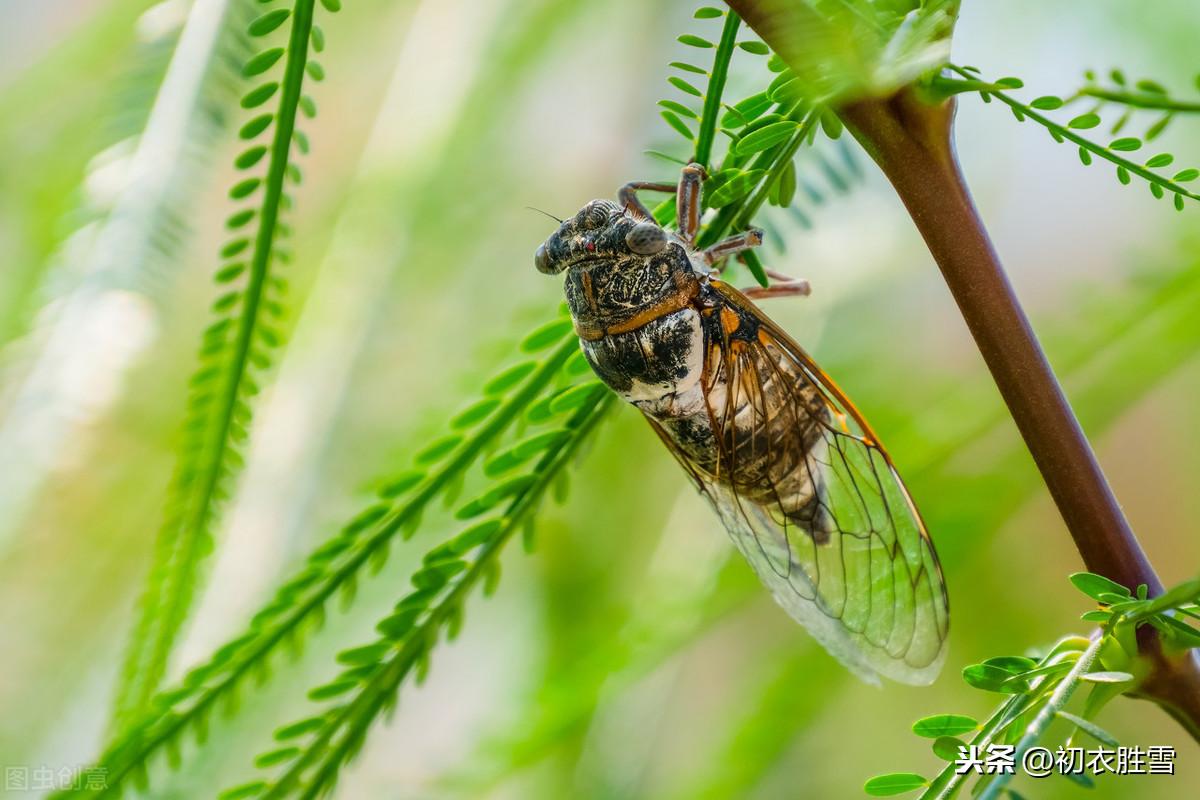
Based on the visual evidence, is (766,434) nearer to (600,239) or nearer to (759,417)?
(759,417)

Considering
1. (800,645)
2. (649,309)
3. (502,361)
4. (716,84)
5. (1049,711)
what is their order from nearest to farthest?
(1049,711) → (716,84) → (649,309) → (502,361) → (800,645)

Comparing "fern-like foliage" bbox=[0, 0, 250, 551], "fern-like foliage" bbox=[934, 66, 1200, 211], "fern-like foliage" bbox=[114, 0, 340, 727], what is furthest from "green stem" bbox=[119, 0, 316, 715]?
"fern-like foliage" bbox=[934, 66, 1200, 211]

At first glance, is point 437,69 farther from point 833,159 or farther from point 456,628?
point 456,628

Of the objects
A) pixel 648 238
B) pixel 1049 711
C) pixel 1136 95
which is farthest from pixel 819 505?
pixel 1136 95

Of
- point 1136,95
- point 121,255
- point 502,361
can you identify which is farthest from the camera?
point 502,361

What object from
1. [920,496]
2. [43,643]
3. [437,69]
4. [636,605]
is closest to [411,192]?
[437,69]

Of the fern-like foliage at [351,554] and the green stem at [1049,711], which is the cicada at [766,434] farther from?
the green stem at [1049,711]
